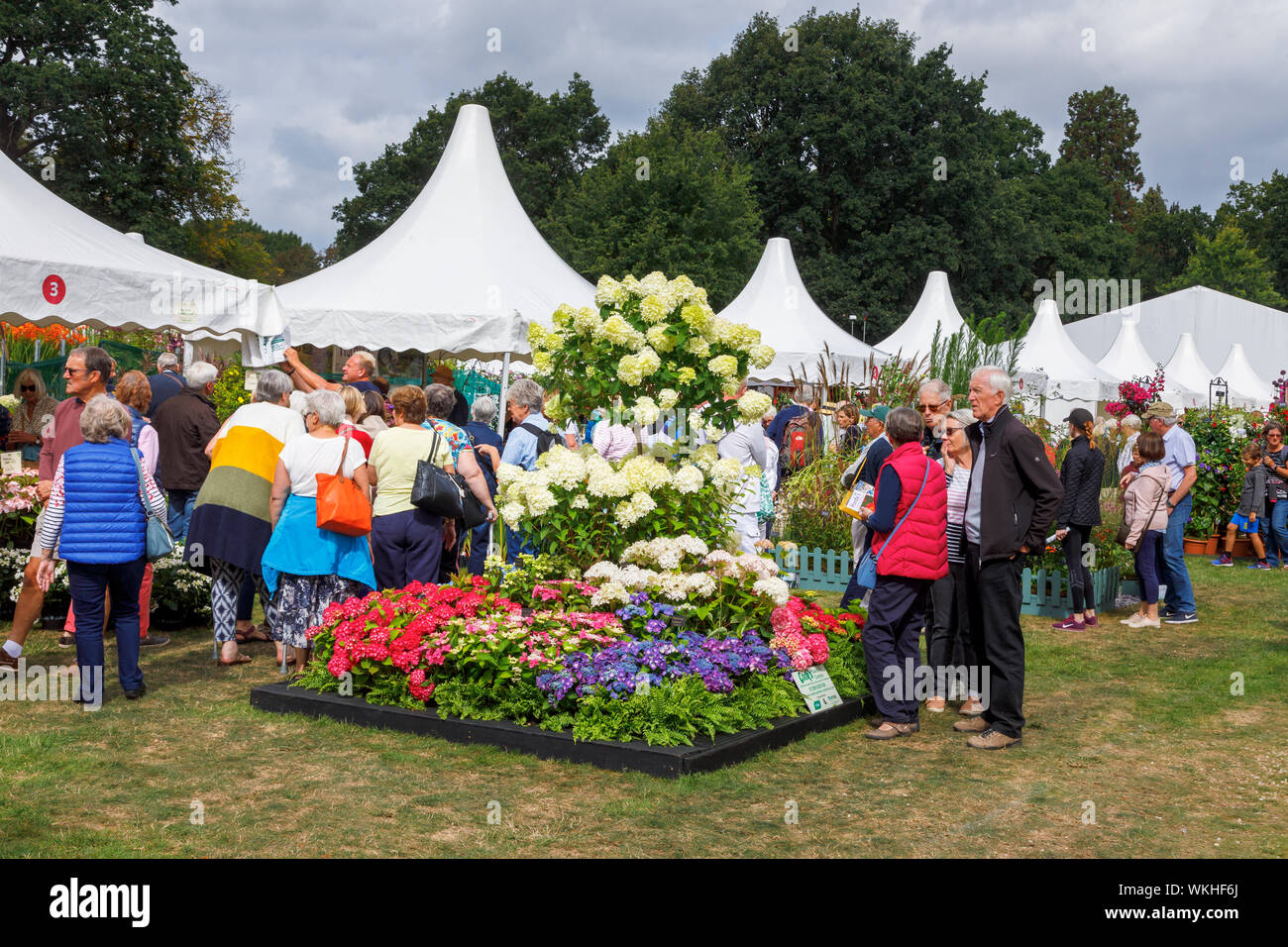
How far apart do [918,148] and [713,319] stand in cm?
4025

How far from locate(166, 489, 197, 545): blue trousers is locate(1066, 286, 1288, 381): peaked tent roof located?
4400 cm

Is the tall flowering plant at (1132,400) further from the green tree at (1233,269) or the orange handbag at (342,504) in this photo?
the green tree at (1233,269)

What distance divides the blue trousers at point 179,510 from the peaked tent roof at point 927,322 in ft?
59.9

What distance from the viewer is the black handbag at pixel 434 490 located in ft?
24.3

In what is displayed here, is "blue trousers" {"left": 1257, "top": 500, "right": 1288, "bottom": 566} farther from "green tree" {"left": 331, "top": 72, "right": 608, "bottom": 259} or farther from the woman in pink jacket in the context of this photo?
"green tree" {"left": 331, "top": 72, "right": 608, "bottom": 259}

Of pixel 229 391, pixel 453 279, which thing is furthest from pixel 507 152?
pixel 453 279

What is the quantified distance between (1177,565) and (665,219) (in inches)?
977

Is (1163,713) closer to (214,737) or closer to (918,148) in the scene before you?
(214,737)

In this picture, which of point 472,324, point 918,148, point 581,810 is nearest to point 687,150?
point 918,148

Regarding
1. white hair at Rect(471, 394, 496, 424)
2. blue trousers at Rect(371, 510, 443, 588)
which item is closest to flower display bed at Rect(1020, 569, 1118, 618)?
white hair at Rect(471, 394, 496, 424)

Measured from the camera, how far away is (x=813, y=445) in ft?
45.4

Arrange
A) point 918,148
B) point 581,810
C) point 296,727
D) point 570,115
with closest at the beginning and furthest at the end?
point 581,810 → point 296,727 → point 918,148 → point 570,115

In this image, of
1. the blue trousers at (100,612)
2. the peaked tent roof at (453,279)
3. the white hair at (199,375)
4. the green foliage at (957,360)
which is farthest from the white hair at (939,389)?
the green foliage at (957,360)

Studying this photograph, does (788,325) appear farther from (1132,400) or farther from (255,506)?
(255,506)
